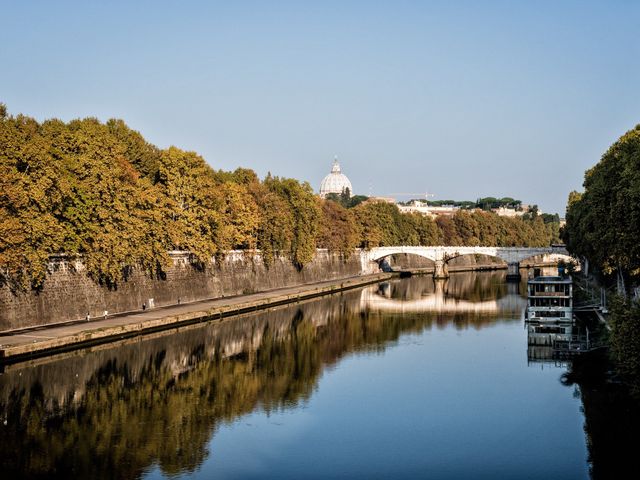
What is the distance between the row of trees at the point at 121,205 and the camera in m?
39.1

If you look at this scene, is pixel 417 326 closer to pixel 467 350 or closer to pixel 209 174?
pixel 467 350

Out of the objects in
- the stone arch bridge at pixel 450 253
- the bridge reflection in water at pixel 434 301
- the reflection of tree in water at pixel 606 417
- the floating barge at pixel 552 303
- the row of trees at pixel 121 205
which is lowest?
the reflection of tree in water at pixel 606 417

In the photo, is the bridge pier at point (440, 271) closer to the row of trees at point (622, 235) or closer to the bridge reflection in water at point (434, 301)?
the bridge reflection in water at point (434, 301)

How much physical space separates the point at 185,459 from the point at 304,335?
82.5ft

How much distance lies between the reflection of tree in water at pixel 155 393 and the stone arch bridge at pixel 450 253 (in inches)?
2095

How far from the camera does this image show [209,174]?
2660 inches

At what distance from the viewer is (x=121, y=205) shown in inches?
1845

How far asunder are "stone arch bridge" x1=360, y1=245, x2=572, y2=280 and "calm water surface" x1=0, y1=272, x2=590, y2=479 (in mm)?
52909

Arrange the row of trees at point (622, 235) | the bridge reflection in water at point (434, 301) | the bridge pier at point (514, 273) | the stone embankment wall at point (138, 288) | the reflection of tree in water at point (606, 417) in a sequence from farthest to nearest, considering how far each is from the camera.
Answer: the bridge pier at point (514, 273)
the bridge reflection in water at point (434, 301)
the stone embankment wall at point (138, 288)
the row of trees at point (622, 235)
the reflection of tree in water at point (606, 417)

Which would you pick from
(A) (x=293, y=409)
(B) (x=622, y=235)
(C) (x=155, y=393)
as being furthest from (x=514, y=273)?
(C) (x=155, y=393)

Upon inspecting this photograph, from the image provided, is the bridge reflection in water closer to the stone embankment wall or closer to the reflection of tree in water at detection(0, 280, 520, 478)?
the stone embankment wall

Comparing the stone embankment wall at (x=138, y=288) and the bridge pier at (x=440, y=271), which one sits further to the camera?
the bridge pier at (x=440, y=271)

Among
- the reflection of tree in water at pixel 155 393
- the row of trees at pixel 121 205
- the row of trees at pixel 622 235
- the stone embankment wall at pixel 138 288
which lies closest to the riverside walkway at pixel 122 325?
the stone embankment wall at pixel 138 288

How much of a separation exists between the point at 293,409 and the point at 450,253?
76.8m
